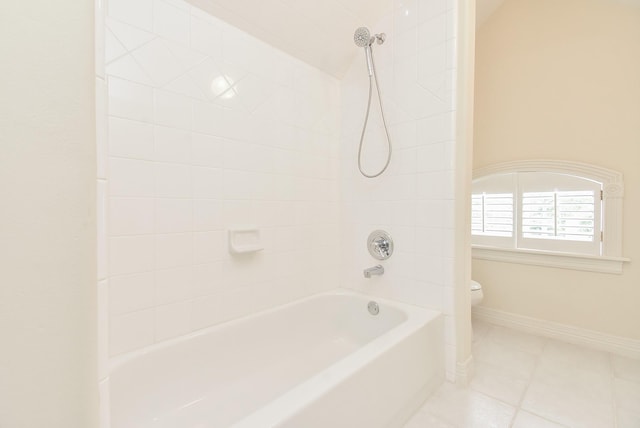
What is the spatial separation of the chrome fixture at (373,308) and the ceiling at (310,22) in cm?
164

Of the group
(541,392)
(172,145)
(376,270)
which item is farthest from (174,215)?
(541,392)

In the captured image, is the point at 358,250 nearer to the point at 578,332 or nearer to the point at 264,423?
the point at 264,423

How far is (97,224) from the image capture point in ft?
1.36

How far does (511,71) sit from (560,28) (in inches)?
14.9

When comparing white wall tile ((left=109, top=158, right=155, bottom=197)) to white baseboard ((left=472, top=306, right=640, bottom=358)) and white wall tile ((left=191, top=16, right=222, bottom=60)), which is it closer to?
white wall tile ((left=191, top=16, right=222, bottom=60))

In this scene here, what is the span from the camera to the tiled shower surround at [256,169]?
119 cm

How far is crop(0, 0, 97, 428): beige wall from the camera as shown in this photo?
33 centimetres

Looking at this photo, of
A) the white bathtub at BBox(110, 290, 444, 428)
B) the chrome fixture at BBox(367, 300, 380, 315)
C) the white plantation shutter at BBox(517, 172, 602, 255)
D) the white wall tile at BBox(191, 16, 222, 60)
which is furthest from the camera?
the white plantation shutter at BBox(517, 172, 602, 255)

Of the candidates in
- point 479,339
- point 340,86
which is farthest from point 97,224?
point 479,339

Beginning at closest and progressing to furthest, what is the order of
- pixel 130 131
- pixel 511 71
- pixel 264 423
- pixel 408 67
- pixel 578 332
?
pixel 264 423 < pixel 130 131 < pixel 408 67 < pixel 578 332 < pixel 511 71

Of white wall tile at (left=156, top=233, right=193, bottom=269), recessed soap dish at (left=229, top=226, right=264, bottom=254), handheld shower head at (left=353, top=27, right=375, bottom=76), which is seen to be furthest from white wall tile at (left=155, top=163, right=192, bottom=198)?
handheld shower head at (left=353, top=27, right=375, bottom=76)

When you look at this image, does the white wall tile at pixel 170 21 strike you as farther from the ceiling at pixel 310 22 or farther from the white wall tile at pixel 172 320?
the white wall tile at pixel 172 320

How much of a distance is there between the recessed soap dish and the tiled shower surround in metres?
0.05

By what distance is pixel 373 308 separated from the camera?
5.88 feet
